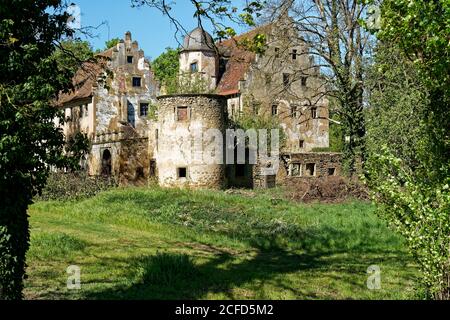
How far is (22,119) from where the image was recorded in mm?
7457

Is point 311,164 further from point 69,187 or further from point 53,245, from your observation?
point 53,245

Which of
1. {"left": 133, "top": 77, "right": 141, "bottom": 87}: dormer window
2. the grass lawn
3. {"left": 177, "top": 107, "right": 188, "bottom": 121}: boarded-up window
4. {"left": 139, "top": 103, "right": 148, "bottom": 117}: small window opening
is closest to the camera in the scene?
the grass lawn

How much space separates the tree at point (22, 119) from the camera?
24.7 feet

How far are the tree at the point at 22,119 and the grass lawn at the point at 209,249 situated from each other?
1.80 m

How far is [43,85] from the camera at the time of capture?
25.7 feet

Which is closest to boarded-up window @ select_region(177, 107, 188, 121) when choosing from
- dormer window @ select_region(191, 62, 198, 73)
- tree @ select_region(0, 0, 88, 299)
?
dormer window @ select_region(191, 62, 198, 73)

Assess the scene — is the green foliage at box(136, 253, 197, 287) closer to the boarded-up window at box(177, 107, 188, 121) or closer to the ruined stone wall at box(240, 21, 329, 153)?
the boarded-up window at box(177, 107, 188, 121)

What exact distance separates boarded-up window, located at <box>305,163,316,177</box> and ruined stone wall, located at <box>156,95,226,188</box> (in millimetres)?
6983

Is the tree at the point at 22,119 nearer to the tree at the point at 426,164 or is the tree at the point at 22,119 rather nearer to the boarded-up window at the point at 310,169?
the tree at the point at 426,164

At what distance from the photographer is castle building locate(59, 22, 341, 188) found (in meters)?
31.5

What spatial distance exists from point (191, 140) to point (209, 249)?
16.5 metres

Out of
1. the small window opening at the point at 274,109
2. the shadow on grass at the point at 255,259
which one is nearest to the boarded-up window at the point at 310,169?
the small window opening at the point at 274,109
